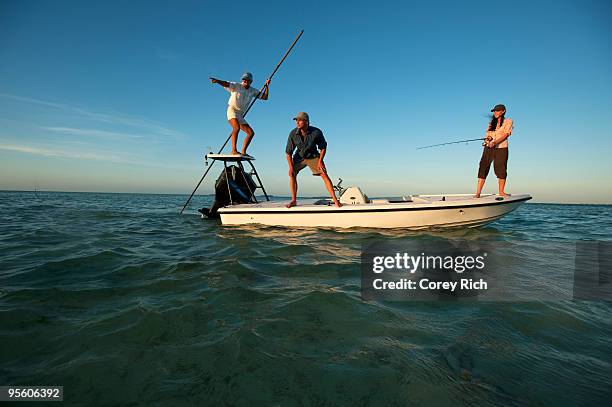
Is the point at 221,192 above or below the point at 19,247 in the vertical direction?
above

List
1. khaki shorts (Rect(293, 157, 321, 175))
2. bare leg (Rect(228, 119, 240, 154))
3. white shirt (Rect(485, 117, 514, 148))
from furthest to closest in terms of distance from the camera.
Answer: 1. bare leg (Rect(228, 119, 240, 154))
2. khaki shorts (Rect(293, 157, 321, 175))
3. white shirt (Rect(485, 117, 514, 148))

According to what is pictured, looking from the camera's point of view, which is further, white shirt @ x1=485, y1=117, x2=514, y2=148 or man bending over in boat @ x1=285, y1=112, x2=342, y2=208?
man bending over in boat @ x1=285, y1=112, x2=342, y2=208

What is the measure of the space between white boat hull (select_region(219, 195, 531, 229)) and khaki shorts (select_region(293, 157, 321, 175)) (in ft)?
3.54

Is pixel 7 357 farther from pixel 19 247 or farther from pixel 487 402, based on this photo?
pixel 19 247

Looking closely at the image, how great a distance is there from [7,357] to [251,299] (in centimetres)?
159

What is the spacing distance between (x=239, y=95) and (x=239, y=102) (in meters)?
0.18

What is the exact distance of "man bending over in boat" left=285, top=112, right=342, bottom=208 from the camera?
6266mm

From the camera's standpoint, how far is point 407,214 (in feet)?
19.6

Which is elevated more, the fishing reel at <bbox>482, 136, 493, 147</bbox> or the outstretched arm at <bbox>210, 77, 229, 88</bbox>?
the outstretched arm at <bbox>210, 77, 229, 88</bbox>

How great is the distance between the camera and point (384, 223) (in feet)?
19.9

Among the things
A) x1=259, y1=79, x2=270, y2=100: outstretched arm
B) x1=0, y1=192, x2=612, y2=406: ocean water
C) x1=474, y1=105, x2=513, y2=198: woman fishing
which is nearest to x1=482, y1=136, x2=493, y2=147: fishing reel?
x1=474, y1=105, x2=513, y2=198: woman fishing

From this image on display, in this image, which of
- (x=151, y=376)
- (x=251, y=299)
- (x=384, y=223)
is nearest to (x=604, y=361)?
(x=251, y=299)

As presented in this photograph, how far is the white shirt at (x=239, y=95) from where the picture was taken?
23.1 ft

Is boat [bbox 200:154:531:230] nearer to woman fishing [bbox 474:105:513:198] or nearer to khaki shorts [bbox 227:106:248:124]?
woman fishing [bbox 474:105:513:198]
